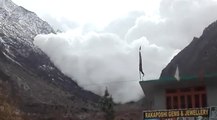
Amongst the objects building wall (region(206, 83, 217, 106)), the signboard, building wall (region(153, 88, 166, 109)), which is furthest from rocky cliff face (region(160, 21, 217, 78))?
the signboard

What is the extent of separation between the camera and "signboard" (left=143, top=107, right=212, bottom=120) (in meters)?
36.8

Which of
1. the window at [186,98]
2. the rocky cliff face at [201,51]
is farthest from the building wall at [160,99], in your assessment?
the rocky cliff face at [201,51]

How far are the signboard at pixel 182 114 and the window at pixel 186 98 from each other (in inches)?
53.4

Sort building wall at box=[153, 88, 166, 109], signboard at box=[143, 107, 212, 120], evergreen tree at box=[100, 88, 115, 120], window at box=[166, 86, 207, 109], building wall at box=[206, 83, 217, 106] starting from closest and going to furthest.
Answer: signboard at box=[143, 107, 212, 120]
building wall at box=[206, 83, 217, 106]
window at box=[166, 86, 207, 109]
building wall at box=[153, 88, 166, 109]
evergreen tree at box=[100, 88, 115, 120]

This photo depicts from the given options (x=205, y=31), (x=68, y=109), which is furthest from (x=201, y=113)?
(x=68, y=109)

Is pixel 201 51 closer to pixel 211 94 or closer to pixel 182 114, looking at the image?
pixel 211 94

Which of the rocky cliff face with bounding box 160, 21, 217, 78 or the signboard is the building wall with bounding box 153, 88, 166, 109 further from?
the rocky cliff face with bounding box 160, 21, 217, 78

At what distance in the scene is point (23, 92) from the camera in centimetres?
16838

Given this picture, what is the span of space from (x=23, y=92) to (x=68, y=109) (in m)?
18.2

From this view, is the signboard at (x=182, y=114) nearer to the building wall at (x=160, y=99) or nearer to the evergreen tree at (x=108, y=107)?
the building wall at (x=160, y=99)

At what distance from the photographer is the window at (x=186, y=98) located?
38812 millimetres

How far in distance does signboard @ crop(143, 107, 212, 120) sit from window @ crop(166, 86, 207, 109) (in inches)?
53.4

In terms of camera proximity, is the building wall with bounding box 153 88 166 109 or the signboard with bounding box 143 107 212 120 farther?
the building wall with bounding box 153 88 166 109

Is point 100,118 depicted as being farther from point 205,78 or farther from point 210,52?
point 205,78
